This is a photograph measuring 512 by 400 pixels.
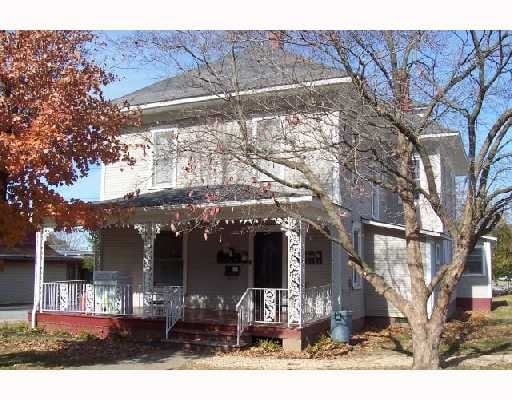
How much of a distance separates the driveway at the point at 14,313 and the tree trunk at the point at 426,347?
1653 centimetres

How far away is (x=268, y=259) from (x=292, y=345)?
12.8 ft

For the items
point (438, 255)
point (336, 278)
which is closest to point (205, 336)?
point (336, 278)

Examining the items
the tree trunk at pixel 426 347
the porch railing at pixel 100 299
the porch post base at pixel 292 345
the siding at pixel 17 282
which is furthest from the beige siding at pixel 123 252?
the siding at pixel 17 282

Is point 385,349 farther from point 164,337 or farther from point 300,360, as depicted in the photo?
point 164,337

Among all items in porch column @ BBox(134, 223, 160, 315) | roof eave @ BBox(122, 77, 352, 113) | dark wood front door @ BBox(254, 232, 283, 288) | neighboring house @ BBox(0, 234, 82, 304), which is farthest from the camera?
neighboring house @ BBox(0, 234, 82, 304)

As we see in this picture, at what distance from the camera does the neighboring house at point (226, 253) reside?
13266 millimetres

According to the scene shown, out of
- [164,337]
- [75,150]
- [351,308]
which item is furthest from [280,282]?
[75,150]

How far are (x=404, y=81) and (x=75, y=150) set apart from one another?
18.7ft

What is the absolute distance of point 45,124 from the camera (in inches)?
366

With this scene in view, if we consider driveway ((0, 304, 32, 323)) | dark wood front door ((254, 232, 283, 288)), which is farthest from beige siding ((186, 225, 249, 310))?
driveway ((0, 304, 32, 323))

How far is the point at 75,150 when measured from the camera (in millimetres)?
10414

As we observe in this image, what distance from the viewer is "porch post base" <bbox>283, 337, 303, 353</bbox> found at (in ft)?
41.7

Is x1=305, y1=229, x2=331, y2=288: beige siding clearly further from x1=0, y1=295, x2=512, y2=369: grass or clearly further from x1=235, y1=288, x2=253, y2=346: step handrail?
x1=235, y1=288, x2=253, y2=346: step handrail

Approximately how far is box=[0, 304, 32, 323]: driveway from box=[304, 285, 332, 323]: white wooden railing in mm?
12576
